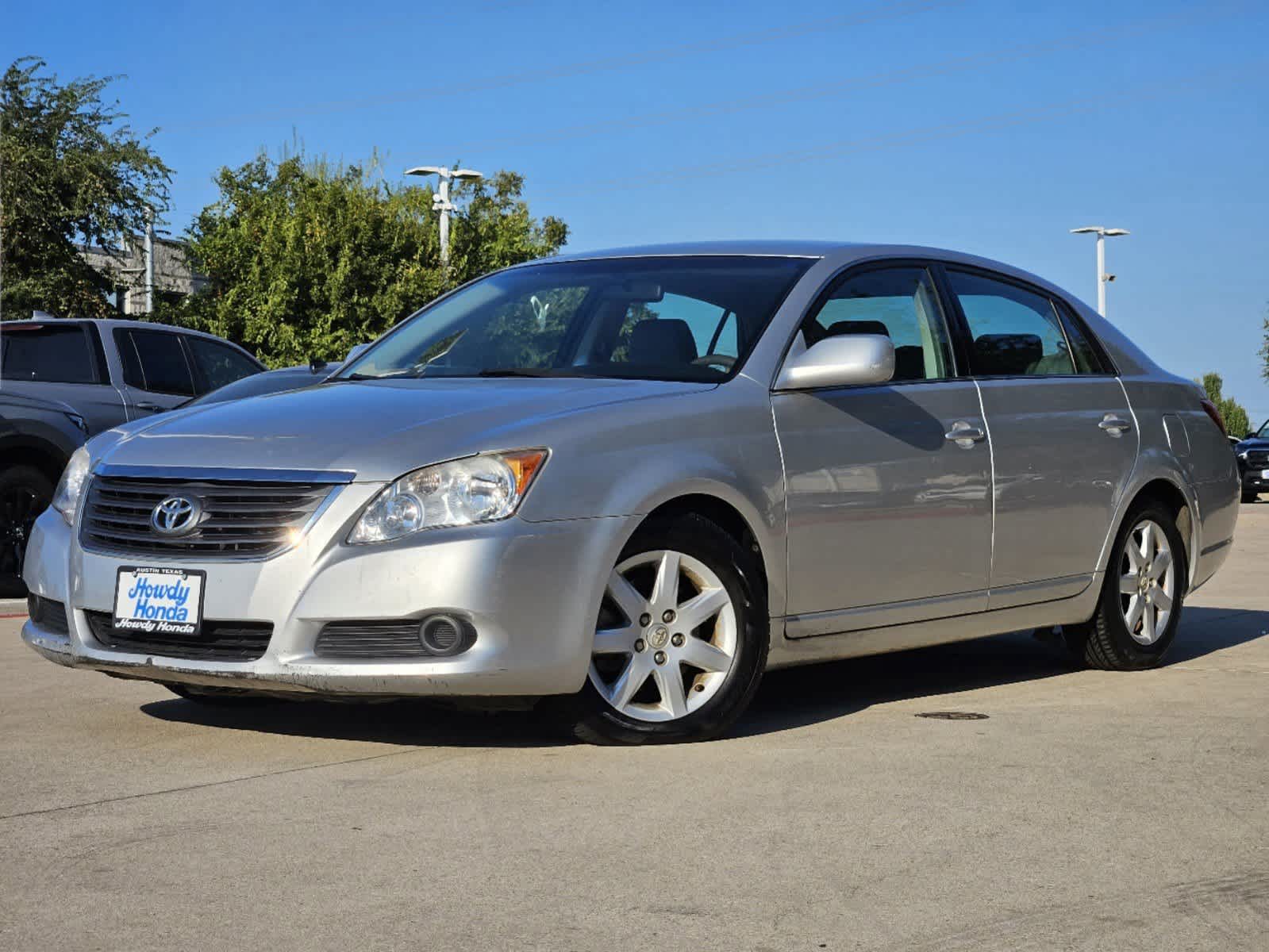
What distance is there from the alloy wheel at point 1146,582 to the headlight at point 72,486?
4090 mm

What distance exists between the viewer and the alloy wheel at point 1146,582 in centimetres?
800

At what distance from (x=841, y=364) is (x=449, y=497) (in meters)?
1.50

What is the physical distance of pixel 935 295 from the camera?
7.36 m

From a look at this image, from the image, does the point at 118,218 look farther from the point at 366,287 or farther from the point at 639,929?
the point at 639,929

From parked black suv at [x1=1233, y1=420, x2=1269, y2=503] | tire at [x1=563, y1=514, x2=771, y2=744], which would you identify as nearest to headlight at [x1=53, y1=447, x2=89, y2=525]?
tire at [x1=563, y1=514, x2=771, y2=744]

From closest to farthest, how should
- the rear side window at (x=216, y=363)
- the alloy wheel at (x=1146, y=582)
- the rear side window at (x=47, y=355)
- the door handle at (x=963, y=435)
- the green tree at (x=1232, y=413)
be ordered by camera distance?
the door handle at (x=963, y=435), the alloy wheel at (x=1146, y=582), the rear side window at (x=47, y=355), the rear side window at (x=216, y=363), the green tree at (x=1232, y=413)

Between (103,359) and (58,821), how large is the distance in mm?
8933

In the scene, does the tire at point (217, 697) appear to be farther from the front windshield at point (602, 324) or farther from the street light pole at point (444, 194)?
the street light pole at point (444, 194)

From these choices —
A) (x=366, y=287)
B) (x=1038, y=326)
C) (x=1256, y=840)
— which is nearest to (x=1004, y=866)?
(x=1256, y=840)

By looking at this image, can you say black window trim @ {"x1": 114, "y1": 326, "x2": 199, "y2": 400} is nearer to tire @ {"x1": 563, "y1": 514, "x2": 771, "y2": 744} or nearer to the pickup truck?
the pickup truck

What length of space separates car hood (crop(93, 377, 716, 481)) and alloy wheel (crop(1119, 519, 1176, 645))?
262 centimetres

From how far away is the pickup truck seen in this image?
1191cm

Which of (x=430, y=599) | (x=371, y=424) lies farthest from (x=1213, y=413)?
(x=430, y=599)

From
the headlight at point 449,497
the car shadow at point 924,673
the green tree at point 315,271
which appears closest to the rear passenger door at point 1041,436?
the car shadow at point 924,673
